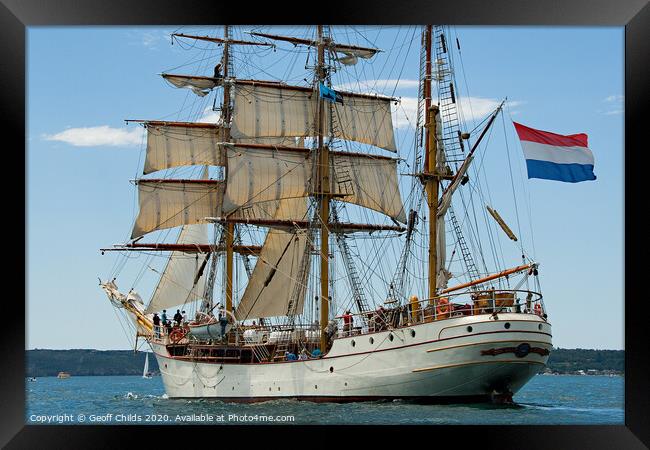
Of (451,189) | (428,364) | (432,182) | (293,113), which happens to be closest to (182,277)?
(293,113)

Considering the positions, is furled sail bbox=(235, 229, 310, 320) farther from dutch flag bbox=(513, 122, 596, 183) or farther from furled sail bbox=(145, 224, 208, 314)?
dutch flag bbox=(513, 122, 596, 183)

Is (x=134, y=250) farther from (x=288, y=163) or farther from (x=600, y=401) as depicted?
(x=600, y=401)

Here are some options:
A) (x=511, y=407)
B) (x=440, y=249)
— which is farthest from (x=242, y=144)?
(x=511, y=407)

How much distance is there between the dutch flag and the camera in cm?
2467

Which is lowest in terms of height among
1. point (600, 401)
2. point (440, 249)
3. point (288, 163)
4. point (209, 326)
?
point (600, 401)

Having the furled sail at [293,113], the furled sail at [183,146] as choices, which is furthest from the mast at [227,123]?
the furled sail at [293,113]

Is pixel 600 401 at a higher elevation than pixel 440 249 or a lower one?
lower

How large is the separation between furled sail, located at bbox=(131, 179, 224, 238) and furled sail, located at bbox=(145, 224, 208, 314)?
1.03 m

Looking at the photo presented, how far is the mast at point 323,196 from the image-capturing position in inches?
1231

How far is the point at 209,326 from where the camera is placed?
3262cm

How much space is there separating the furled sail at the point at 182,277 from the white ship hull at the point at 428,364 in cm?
701

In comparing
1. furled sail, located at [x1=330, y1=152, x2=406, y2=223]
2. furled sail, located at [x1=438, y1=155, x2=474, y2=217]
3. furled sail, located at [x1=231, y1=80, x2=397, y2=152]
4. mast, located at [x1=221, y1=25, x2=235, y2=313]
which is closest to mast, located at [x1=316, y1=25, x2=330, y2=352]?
furled sail, located at [x1=330, y1=152, x2=406, y2=223]

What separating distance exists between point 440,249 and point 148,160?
11.5m
